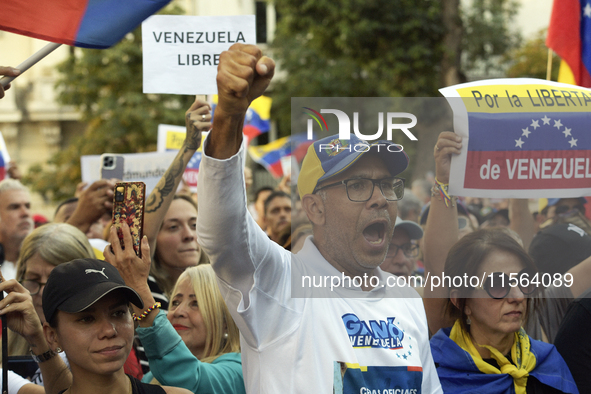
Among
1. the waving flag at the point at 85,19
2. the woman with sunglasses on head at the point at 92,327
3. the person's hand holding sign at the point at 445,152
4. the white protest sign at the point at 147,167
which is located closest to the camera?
the woman with sunglasses on head at the point at 92,327

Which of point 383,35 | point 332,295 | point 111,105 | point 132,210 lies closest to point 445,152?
point 332,295

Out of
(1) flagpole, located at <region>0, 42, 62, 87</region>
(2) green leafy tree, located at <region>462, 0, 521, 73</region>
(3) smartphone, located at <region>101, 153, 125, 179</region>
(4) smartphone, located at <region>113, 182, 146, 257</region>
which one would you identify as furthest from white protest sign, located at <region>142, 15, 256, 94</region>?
(2) green leafy tree, located at <region>462, 0, 521, 73</region>

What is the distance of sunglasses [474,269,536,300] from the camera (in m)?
2.59

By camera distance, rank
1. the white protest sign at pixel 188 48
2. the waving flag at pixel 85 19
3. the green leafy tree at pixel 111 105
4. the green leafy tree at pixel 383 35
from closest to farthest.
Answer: the waving flag at pixel 85 19
the white protest sign at pixel 188 48
the green leafy tree at pixel 383 35
the green leafy tree at pixel 111 105

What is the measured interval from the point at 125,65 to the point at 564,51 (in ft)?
46.7

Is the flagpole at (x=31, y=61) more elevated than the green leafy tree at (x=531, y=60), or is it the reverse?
the green leafy tree at (x=531, y=60)

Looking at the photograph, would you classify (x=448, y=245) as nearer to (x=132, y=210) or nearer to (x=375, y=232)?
(x=375, y=232)

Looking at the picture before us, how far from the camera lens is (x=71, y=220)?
13.0ft

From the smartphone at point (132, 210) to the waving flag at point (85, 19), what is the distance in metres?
0.66

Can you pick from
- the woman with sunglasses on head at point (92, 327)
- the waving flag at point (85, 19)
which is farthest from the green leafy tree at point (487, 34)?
the woman with sunglasses on head at point (92, 327)

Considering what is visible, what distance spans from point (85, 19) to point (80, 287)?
1.16 m

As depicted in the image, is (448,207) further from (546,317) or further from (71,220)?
(71,220)

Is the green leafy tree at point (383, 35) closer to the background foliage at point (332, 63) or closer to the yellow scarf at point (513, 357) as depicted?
the background foliage at point (332, 63)

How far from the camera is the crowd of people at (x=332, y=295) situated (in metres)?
2.03
